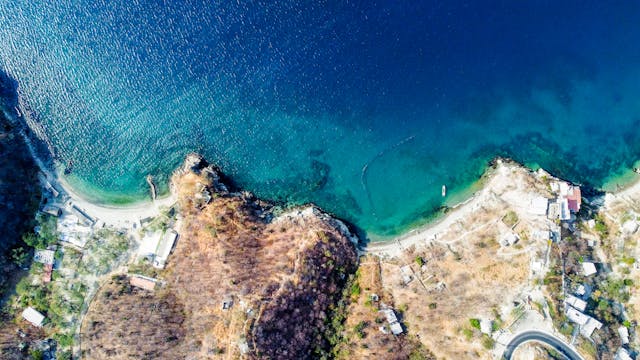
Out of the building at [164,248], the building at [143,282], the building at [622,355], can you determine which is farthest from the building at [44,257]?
→ the building at [622,355]

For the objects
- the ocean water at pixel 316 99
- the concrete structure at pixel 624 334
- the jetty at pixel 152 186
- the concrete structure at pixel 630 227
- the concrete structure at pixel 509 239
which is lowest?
the concrete structure at pixel 624 334

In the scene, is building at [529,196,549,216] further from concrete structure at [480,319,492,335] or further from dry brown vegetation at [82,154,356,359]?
dry brown vegetation at [82,154,356,359]

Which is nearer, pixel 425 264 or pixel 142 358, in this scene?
pixel 142 358

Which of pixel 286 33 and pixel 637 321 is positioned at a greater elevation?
pixel 286 33

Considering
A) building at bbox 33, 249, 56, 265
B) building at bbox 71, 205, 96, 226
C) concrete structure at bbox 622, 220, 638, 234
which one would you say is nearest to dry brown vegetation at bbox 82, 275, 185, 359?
building at bbox 33, 249, 56, 265

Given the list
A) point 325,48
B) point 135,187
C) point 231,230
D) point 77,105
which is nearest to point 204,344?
point 231,230

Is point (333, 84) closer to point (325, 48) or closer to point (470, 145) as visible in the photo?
point (325, 48)

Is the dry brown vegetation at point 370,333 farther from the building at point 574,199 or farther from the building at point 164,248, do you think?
the building at point 574,199
